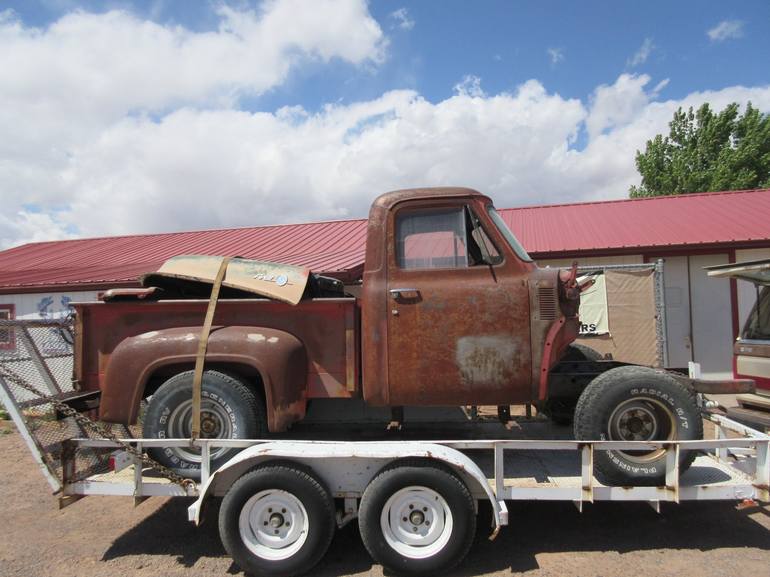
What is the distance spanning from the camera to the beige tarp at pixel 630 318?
28.3ft

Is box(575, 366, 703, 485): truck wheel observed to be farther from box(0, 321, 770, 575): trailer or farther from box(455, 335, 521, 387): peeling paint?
box(455, 335, 521, 387): peeling paint

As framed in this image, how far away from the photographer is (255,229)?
15008 mm

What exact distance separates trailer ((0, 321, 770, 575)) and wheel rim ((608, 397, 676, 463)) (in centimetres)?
9

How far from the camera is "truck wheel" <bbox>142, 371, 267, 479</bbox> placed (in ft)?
11.8

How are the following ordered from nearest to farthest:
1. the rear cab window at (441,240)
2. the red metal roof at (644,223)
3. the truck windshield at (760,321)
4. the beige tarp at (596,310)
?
the rear cab window at (441,240) → the truck windshield at (760,321) → the beige tarp at (596,310) → the red metal roof at (644,223)

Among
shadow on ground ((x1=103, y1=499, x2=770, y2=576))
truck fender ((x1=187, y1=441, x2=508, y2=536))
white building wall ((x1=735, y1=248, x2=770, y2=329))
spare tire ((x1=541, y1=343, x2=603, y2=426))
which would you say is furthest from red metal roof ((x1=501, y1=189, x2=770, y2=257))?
truck fender ((x1=187, y1=441, x2=508, y2=536))

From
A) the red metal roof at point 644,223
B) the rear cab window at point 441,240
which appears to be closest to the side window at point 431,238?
the rear cab window at point 441,240

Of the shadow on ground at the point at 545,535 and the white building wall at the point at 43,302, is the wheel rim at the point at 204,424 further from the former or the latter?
the white building wall at the point at 43,302

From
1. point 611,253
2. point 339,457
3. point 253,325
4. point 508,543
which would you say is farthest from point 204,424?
point 611,253

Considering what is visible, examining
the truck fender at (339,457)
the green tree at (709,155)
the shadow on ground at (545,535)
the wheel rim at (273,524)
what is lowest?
the shadow on ground at (545,535)

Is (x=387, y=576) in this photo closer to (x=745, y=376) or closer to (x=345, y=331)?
(x=345, y=331)

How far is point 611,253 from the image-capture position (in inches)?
414

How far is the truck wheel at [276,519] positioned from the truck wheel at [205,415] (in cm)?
34

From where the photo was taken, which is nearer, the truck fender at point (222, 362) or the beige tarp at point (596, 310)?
the truck fender at point (222, 362)
